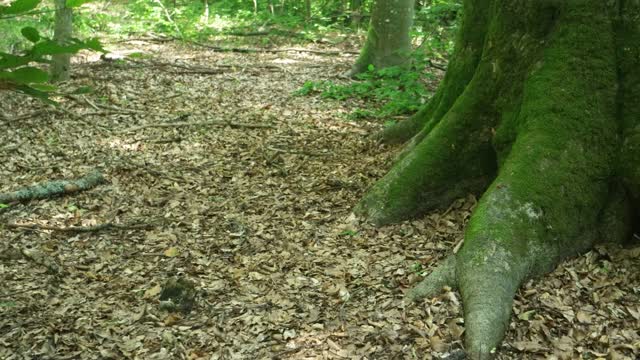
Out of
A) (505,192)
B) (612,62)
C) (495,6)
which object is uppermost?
(495,6)

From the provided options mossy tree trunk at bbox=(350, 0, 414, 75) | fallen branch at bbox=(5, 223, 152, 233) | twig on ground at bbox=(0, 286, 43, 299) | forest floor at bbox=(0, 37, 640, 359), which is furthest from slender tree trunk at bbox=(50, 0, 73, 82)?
mossy tree trunk at bbox=(350, 0, 414, 75)

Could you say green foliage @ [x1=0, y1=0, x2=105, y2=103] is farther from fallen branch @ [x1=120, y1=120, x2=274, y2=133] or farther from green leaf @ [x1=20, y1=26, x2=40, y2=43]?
fallen branch @ [x1=120, y1=120, x2=274, y2=133]

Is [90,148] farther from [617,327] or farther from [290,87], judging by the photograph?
[617,327]

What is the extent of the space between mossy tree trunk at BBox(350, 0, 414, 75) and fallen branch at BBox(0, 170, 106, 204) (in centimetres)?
595

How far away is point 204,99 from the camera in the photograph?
9.35m

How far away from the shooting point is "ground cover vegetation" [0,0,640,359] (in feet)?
12.2

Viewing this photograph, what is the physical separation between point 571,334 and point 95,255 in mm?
3981

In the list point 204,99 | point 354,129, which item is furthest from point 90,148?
point 354,129

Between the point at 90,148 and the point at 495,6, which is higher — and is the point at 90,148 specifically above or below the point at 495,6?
below

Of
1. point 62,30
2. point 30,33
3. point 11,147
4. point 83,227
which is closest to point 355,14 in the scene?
point 62,30

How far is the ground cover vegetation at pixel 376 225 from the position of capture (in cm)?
371

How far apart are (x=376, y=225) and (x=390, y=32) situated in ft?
19.8

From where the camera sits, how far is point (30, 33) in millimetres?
1271

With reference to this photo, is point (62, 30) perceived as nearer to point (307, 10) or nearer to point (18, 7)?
point (18, 7)
